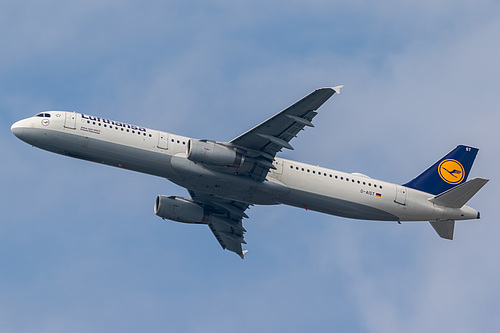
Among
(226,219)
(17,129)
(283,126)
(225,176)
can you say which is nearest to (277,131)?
(283,126)

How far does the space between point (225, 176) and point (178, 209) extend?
10191 millimetres

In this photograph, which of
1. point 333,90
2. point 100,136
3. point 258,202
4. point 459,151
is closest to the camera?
point 333,90

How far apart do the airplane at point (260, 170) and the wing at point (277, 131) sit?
Result: 77 millimetres

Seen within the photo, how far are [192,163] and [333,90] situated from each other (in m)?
13.0

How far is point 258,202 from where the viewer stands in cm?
6269

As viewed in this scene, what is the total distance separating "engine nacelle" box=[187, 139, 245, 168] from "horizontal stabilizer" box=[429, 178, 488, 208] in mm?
19313

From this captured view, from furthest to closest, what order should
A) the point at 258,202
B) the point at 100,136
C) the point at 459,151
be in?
the point at 459,151 → the point at 258,202 → the point at 100,136

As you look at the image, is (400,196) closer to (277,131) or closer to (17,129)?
(277,131)

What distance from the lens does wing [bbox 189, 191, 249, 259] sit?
6944 cm

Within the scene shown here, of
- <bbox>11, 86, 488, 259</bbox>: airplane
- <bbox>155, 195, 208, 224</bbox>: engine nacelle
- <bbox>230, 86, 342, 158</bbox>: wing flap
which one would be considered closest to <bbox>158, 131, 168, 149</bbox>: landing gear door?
<bbox>11, 86, 488, 259</bbox>: airplane

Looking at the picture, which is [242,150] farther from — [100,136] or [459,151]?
[459,151]

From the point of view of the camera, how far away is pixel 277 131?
58.3 metres

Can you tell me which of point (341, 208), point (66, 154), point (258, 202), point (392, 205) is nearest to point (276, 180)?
point (258, 202)

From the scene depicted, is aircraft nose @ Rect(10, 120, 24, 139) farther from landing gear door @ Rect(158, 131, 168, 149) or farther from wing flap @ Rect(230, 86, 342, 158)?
wing flap @ Rect(230, 86, 342, 158)
